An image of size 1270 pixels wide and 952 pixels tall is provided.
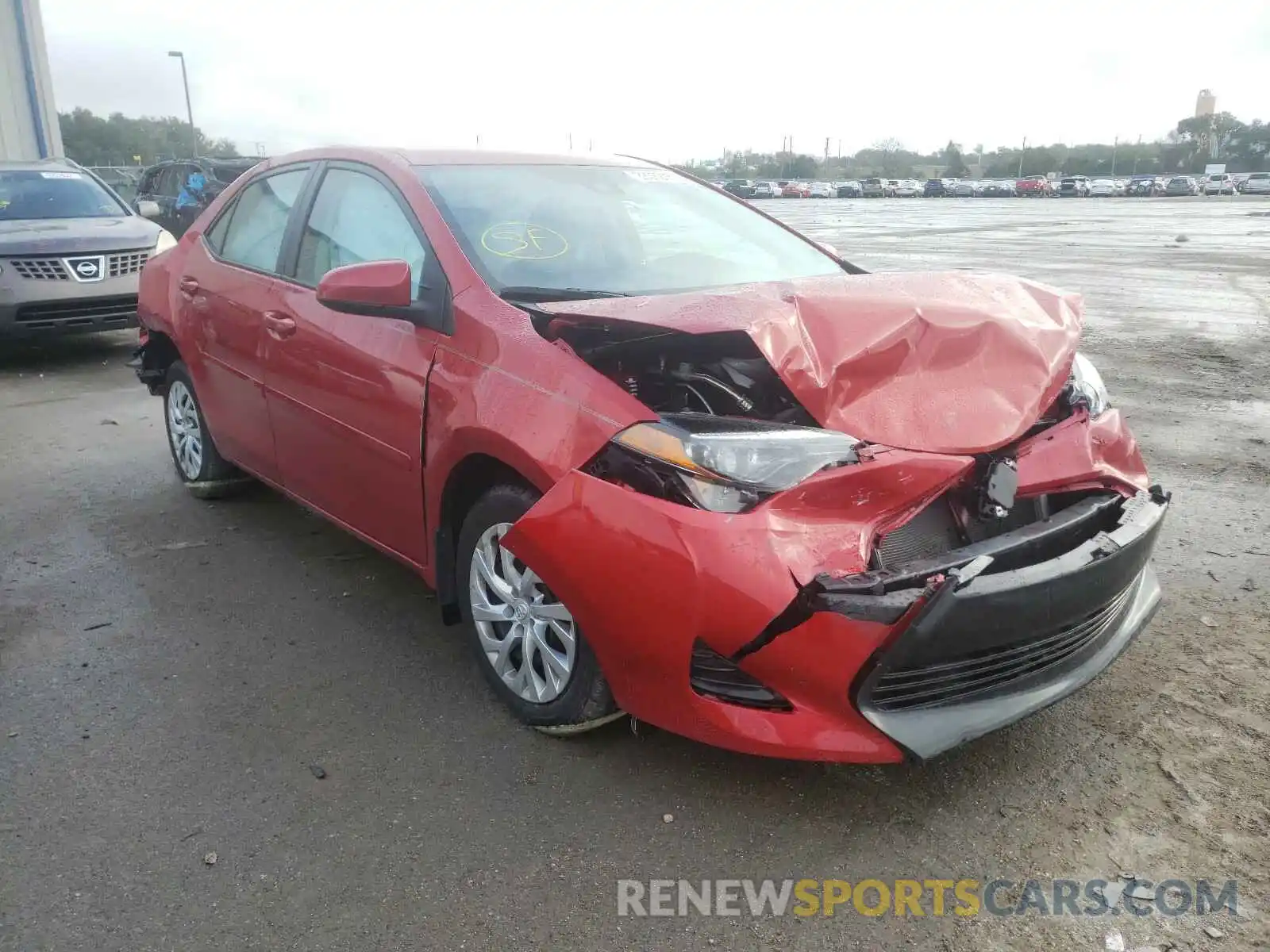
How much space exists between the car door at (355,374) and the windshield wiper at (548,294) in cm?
23

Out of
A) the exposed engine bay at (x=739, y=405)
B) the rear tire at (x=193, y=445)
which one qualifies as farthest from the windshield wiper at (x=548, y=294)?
the rear tire at (x=193, y=445)

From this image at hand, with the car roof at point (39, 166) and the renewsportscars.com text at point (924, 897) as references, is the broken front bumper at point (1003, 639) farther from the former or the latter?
the car roof at point (39, 166)

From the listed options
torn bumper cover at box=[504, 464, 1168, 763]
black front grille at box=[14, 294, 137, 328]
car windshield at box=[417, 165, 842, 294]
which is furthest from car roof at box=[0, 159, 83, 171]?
torn bumper cover at box=[504, 464, 1168, 763]

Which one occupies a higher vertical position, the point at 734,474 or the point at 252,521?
the point at 734,474

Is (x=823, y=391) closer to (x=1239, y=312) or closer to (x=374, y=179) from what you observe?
(x=374, y=179)

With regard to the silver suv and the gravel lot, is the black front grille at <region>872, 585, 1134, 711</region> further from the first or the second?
the silver suv

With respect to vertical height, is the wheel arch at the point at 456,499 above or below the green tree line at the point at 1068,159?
below

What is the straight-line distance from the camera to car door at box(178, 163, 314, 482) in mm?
4008

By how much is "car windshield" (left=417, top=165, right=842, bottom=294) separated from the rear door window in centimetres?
90

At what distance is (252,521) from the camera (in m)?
4.73

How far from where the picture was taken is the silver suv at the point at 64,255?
7938 millimetres

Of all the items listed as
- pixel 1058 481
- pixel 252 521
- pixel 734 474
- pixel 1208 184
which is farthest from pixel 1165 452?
pixel 1208 184

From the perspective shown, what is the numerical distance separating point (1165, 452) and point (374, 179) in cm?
434

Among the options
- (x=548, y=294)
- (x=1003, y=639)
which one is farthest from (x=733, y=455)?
(x=548, y=294)
